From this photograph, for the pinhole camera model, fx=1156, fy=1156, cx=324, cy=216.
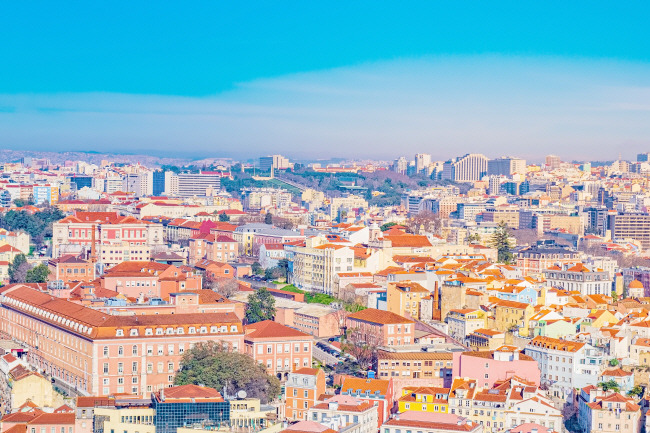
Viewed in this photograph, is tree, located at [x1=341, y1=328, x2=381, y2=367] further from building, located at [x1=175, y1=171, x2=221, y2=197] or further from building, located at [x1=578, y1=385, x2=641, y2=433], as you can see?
building, located at [x1=175, y1=171, x2=221, y2=197]

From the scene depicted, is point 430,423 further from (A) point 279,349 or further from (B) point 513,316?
(B) point 513,316

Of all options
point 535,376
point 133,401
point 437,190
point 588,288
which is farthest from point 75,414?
point 437,190

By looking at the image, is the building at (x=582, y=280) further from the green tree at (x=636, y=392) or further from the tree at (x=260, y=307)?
the tree at (x=260, y=307)

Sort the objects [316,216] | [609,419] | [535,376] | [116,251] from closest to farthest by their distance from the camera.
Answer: [609,419] → [535,376] → [116,251] → [316,216]

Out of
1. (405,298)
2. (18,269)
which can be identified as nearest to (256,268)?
(18,269)

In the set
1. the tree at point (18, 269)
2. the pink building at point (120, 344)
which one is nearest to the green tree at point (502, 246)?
the pink building at point (120, 344)

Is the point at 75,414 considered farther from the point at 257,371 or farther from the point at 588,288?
the point at 588,288
